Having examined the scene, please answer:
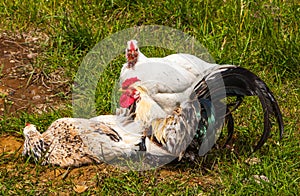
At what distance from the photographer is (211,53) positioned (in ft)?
15.7

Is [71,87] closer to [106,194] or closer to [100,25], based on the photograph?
[100,25]

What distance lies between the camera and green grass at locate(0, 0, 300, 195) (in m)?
3.70

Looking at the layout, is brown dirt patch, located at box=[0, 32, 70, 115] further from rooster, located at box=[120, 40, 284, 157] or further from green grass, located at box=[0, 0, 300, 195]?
rooster, located at box=[120, 40, 284, 157]

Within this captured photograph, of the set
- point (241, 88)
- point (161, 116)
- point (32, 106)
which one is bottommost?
point (32, 106)

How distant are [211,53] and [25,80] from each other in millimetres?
1423

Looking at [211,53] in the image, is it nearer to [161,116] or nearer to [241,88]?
[241,88]

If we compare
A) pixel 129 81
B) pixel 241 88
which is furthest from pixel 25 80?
pixel 241 88

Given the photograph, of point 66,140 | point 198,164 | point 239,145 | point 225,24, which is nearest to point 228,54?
point 225,24

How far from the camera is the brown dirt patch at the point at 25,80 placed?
4480 millimetres

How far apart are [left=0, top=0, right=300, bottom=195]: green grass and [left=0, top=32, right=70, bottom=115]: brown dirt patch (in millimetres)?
82

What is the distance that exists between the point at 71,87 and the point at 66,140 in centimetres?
91

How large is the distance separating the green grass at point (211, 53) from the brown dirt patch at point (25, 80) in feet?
0.27

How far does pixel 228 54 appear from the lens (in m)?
4.79

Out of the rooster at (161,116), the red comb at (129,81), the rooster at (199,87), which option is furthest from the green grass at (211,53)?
the red comb at (129,81)
